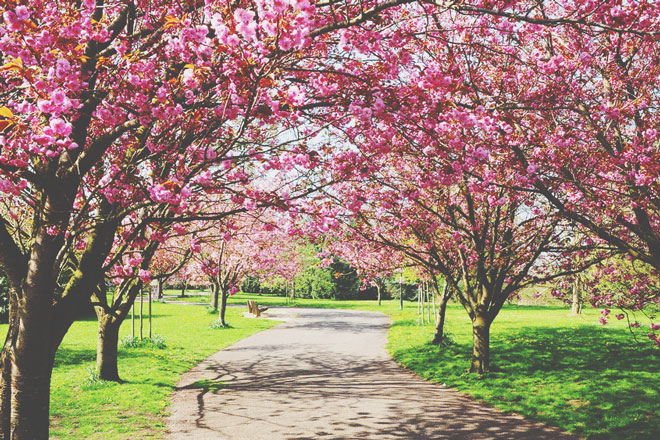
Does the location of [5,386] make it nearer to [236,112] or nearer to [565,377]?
[236,112]

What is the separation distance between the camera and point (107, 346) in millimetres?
9977

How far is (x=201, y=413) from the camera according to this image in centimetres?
802

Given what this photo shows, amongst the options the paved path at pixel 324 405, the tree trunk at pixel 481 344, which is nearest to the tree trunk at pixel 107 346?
the paved path at pixel 324 405

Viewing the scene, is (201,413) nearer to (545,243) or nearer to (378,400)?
(378,400)

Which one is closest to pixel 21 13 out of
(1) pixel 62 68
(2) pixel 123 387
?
(1) pixel 62 68

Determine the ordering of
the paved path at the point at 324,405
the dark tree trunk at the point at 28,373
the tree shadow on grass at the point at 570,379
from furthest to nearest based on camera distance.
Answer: the tree shadow on grass at the point at 570,379, the paved path at the point at 324,405, the dark tree trunk at the point at 28,373

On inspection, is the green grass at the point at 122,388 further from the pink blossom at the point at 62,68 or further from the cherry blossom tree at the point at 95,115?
the pink blossom at the point at 62,68

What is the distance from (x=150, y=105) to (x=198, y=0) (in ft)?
4.88

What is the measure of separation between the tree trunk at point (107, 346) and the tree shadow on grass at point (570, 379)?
7.60 metres

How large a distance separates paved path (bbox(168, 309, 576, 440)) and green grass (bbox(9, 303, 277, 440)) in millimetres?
456

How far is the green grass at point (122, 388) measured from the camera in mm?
7144

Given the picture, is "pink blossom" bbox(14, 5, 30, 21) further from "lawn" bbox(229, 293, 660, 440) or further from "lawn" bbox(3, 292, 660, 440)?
"lawn" bbox(229, 293, 660, 440)

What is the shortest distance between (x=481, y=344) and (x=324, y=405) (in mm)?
4740

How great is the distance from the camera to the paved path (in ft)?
23.1
